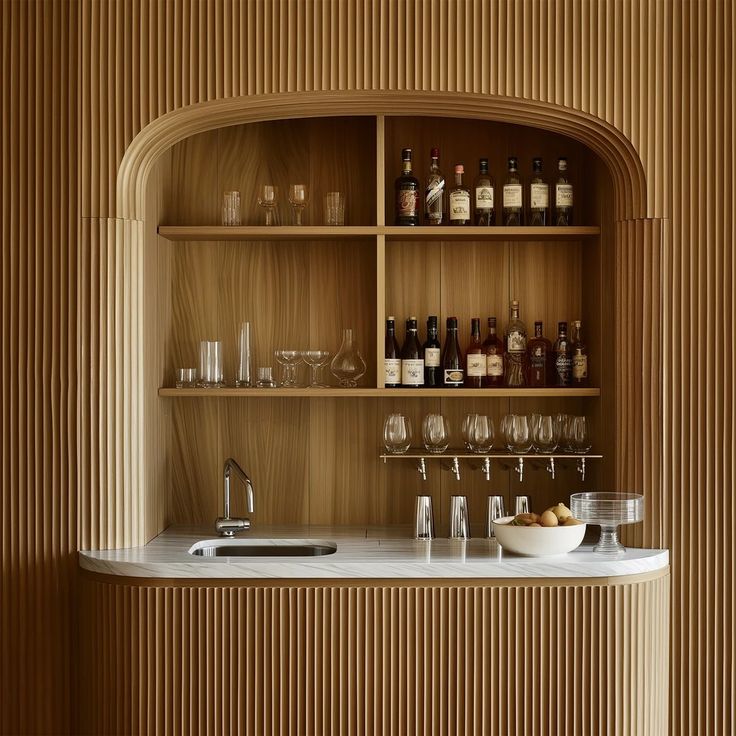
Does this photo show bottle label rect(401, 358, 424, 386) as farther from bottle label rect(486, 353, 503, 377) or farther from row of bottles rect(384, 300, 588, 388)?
bottle label rect(486, 353, 503, 377)

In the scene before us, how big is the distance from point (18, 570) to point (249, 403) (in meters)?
1.02

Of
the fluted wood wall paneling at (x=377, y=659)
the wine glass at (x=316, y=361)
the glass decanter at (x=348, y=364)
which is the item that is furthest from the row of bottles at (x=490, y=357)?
the fluted wood wall paneling at (x=377, y=659)

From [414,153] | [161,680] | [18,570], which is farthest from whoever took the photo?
[414,153]

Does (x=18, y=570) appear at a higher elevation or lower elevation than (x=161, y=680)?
higher

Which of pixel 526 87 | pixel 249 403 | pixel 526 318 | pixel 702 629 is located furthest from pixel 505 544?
pixel 526 87

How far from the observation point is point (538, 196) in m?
3.10

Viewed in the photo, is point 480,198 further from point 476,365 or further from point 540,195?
point 476,365

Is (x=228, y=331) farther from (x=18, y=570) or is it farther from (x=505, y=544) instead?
(x=505, y=544)

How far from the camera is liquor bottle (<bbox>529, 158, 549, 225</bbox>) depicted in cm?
310

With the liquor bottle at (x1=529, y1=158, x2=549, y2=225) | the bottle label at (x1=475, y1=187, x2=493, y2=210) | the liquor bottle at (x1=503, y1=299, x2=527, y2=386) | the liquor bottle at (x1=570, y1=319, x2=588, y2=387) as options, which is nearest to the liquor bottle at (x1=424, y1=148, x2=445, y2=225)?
the bottle label at (x1=475, y1=187, x2=493, y2=210)

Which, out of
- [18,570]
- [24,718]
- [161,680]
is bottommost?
[24,718]

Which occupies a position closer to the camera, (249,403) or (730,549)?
(730,549)

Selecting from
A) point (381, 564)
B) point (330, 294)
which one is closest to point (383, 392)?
point (330, 294)

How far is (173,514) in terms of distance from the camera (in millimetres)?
3295
